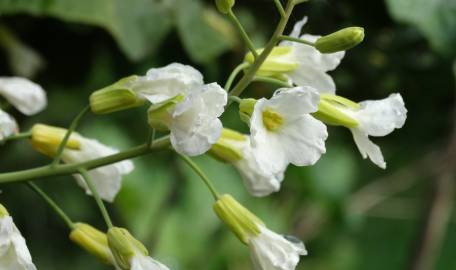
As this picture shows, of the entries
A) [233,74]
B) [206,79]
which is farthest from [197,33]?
[233,74]

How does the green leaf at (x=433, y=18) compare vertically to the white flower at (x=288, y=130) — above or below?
below

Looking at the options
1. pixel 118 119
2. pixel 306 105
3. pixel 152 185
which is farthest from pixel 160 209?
pixel 306 105

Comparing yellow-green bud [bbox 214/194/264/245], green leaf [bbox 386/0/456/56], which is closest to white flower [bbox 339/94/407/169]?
yellow-green bud [bbox 214/194/264/245]

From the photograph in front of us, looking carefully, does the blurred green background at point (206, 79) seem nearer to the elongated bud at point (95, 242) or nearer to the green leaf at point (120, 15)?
the green leaf at point (120, 15)

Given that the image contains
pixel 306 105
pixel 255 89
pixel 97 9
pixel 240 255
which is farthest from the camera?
pixel 240 255

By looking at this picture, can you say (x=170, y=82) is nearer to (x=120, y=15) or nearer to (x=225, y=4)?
(x=225, y=4)

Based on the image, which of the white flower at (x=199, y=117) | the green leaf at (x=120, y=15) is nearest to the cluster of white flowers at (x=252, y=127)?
the white flower at (x=199, y=117)

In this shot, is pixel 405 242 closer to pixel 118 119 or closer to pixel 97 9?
pixel 118 119
